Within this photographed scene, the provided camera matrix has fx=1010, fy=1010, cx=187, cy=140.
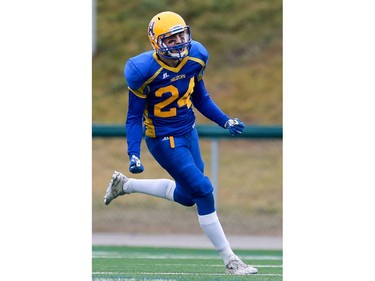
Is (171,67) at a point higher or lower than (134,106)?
higher

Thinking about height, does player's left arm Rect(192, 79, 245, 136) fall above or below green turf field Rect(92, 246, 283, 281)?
above

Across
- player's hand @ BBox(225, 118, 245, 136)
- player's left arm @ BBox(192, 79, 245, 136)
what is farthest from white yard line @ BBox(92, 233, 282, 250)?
player's hand @ BBox(225, 118, 245, 136)

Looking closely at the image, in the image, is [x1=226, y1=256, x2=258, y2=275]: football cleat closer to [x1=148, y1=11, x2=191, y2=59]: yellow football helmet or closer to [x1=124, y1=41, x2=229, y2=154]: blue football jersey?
[x1=124, y1=41, x2=229, y2=154]: blue football jersey

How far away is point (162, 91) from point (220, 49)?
13.6 metres

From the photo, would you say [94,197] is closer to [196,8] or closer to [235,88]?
[235,88]

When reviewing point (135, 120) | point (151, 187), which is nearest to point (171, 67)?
point (135, 120)

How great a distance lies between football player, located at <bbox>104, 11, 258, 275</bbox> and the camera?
20.8ft

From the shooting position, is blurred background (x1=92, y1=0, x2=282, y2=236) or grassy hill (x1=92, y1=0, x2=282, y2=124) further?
grassy hill (x1=92, y1=0, x2=282, y2=124)

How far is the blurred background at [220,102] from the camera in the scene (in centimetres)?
1275

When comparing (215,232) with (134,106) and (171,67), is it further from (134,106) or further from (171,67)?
(171,67)

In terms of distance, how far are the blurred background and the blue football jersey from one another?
5.70 metres

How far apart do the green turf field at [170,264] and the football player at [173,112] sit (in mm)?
333

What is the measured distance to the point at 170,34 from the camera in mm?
6285
